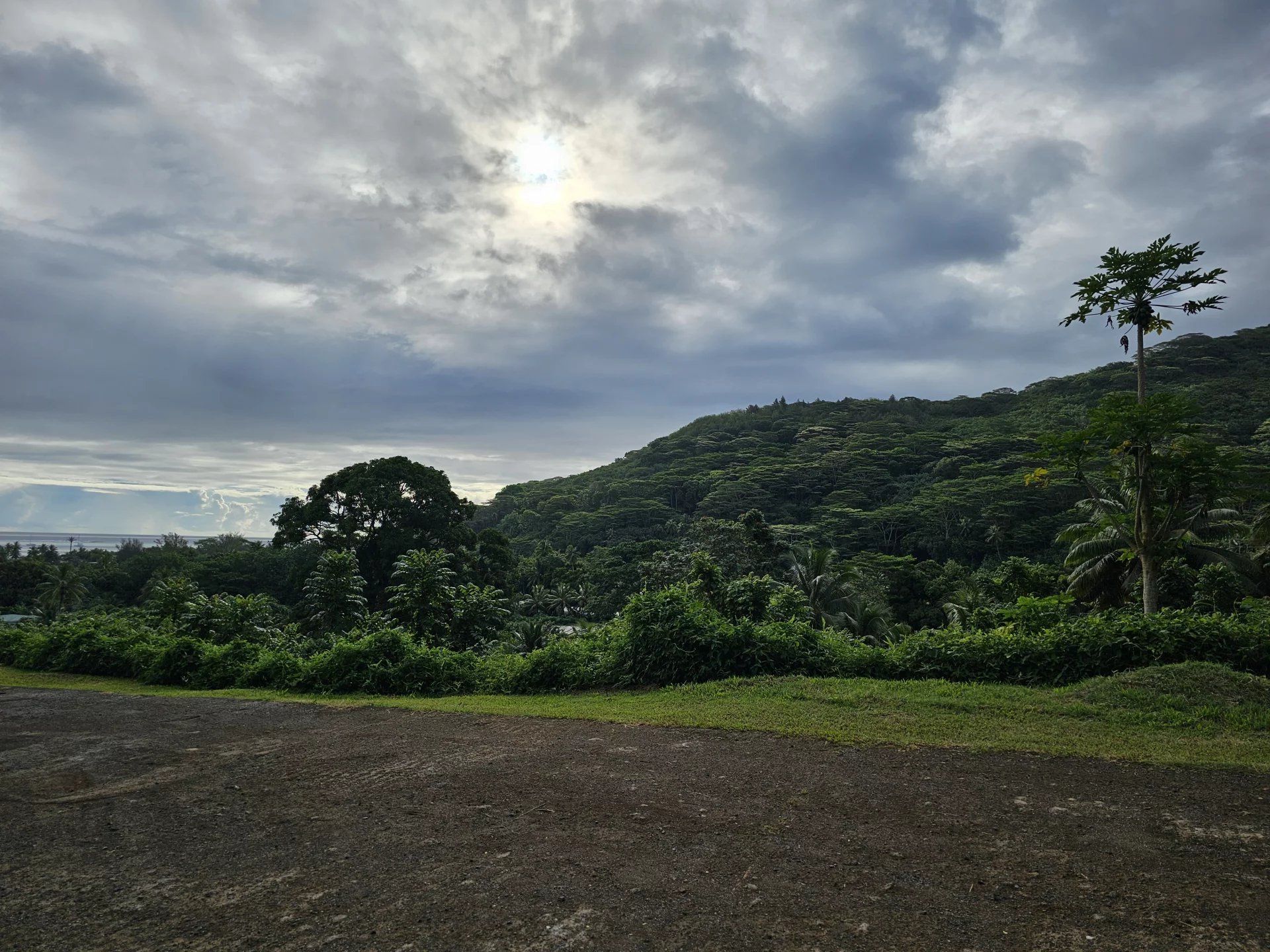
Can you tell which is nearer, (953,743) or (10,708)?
(953,743)

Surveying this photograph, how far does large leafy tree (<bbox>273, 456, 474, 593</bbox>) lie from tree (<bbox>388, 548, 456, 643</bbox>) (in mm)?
16878

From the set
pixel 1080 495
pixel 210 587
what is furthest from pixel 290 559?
pixel 1080 495

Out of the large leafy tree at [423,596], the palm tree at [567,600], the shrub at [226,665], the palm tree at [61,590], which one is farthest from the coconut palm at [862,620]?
the palm tree at [61,590]

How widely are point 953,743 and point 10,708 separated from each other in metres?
11.7

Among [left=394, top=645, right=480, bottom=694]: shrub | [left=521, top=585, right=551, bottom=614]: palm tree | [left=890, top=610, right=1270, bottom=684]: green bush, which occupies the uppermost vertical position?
[left=890, top=610, right=1270, bottom=684]: green bush

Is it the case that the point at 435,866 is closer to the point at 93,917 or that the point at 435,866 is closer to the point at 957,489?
the point at 93,917

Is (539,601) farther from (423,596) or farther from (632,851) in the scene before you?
(632,851)

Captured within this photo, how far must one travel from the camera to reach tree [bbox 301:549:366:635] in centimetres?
2019

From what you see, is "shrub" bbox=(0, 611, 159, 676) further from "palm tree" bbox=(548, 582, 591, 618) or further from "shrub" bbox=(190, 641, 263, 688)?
"palm tree" bbox=(548, 582, 591, 618)

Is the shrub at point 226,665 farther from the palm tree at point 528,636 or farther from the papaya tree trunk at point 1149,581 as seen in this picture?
the papaya tree trunk at point 1149,581

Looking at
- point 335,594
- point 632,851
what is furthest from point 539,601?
point 632,851

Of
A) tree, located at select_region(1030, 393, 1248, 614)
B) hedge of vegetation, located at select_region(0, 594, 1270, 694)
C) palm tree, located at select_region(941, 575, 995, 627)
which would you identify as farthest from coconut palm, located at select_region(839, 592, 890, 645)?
hedge of vegetation, located at select_region(0, 594, 1270, 694)

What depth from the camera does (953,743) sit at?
589cm

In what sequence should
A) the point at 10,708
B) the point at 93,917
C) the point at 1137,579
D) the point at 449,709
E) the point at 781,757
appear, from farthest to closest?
the point at 1137,579
the point at 10,708
the point at 449,709
the point at 781,757
the point at 93,917
